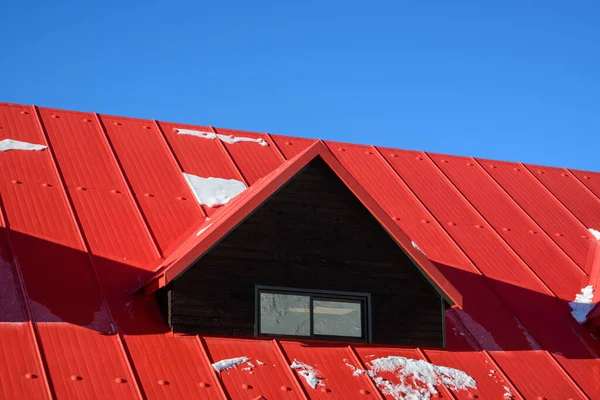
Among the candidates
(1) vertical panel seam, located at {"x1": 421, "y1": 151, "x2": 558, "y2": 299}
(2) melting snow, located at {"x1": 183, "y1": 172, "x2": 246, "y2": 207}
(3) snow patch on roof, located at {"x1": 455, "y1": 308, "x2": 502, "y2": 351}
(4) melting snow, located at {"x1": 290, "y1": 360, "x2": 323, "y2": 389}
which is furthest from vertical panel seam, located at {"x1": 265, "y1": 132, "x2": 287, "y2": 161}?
(4) melting snow, located at {"x1": 290, "y1": 360, "x2": 323, "y2": 389}

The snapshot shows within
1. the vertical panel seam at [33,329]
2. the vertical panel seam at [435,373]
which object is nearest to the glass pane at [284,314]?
the vertical panel seam at [435,373]

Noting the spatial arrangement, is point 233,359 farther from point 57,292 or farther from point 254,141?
point 254,141

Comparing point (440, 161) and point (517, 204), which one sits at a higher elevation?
point (440, 161)

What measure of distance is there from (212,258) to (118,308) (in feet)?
4.36

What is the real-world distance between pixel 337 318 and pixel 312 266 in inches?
30.4

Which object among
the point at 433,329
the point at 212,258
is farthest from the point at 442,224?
the point at 212,258

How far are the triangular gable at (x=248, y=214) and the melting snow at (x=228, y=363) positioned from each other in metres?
1.20

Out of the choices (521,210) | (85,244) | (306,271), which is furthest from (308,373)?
(521,210)

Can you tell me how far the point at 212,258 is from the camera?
41.9ft

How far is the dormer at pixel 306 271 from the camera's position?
1260cm

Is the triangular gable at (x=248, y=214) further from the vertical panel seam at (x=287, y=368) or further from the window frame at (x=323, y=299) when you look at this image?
the vertical panel seam at (x=287, y=368)

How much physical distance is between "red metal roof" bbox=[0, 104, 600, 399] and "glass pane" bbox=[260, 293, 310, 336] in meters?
0.28

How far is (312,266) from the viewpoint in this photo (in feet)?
44.0

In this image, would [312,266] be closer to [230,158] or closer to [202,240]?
[202,240]
